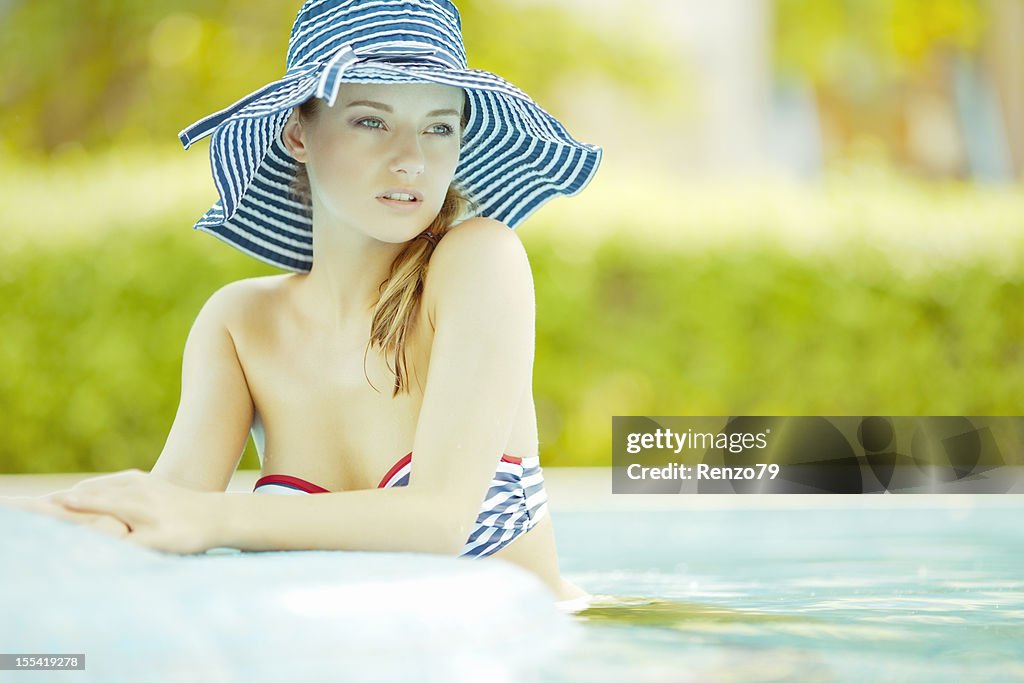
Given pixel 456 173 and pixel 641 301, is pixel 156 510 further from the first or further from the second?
pixel 641 301

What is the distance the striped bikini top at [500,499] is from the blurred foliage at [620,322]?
5.14 metres

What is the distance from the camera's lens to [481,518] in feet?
7.95

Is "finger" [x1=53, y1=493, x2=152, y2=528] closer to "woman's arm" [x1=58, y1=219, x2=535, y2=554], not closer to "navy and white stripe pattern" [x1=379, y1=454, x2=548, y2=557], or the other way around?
"woman's arm" [x1=58, y1=219, x2=535, y2=554]

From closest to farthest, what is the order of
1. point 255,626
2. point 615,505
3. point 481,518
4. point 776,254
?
point 255,626
point 481,518
point 615,505
point 776,254

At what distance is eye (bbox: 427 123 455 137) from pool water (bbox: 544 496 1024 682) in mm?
948

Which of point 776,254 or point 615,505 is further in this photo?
point 776,254

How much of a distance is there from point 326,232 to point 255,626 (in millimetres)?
1061

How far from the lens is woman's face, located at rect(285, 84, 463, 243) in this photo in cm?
229

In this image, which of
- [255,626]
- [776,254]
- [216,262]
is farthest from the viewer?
[776,254]

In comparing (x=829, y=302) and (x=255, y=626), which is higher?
(x=829, y=302)

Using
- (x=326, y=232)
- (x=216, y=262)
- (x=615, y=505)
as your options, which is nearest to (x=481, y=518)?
(x=326, y=232)

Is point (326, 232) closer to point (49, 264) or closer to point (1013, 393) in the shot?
point (49, 264)

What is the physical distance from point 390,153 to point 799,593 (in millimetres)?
1576

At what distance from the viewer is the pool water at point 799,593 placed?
199 centimetres
